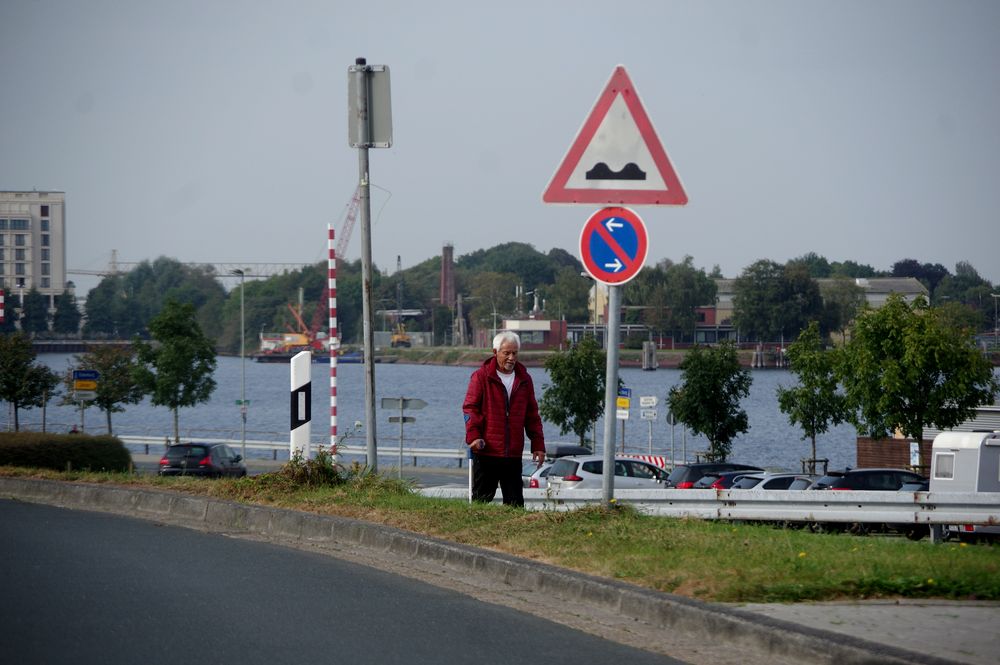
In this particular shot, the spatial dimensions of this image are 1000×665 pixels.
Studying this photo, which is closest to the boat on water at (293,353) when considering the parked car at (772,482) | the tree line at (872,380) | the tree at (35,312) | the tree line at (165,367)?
the tree at (35,312)

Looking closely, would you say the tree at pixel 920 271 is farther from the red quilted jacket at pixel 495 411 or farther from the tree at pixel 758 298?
the red quilted jacket at pixel 495 411

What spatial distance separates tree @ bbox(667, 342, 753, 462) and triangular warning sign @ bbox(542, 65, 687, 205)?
43941 mm

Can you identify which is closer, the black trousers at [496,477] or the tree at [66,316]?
the black trousers at [496,477]

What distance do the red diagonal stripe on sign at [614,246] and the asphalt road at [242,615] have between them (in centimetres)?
251

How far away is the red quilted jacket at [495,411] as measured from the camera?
10117mm

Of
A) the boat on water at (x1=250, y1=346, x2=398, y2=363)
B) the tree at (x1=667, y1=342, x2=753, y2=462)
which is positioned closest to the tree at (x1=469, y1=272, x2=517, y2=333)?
the boat on water at (x1=250, y1=346, x2=398, y2=363)

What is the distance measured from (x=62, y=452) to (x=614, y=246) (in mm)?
12927

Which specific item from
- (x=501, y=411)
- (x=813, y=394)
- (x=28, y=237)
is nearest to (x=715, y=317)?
(x=28, y=237)

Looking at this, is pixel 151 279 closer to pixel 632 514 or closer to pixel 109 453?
pixel 109 453

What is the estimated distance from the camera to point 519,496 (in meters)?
10.6

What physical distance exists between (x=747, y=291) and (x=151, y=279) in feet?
314

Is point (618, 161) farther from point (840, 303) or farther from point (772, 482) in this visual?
point (840, 303)

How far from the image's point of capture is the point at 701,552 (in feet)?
26.2

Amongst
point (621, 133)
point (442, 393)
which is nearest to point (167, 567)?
point (621, 133)
